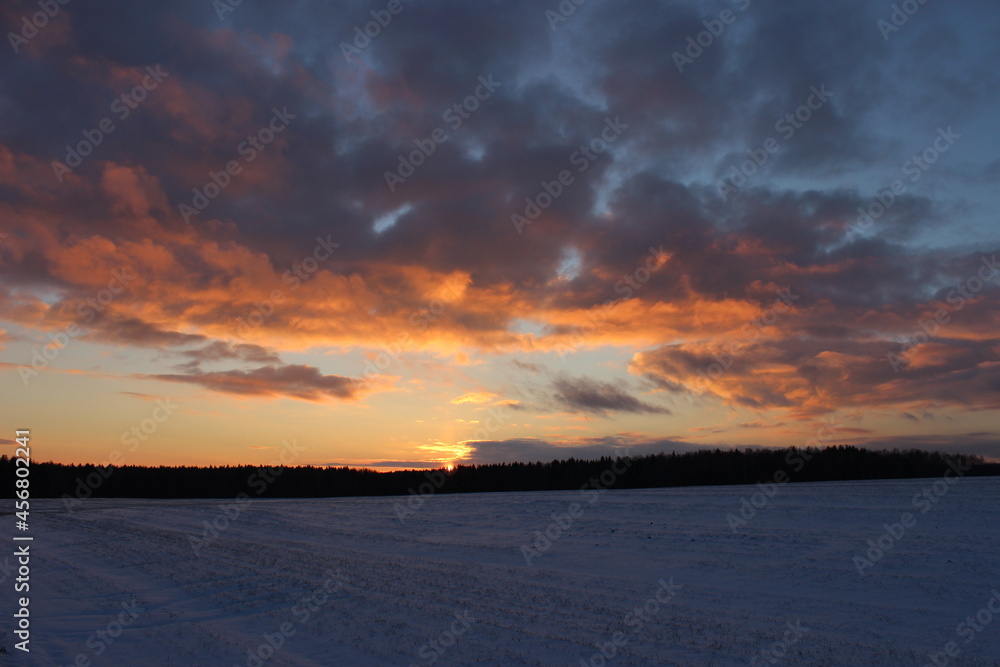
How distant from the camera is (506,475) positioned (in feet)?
397

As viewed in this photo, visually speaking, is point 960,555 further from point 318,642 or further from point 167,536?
point 167,536

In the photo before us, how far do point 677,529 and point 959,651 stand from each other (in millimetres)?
21465

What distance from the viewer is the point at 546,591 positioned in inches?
865

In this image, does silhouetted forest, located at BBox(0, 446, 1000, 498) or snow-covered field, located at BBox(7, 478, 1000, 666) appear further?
silhouetted forest, located at BBox(0, 446, 1000, 498)

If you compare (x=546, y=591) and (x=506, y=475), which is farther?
(x=506, y=475)

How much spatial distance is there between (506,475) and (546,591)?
10063 centimetres

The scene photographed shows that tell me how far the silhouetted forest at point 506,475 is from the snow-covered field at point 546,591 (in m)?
57.0

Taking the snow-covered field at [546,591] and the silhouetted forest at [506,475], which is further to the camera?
the silhouetted forest at [506,475]

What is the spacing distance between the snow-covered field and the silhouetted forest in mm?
56963

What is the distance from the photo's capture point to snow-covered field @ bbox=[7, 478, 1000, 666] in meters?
14.9

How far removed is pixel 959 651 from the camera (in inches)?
597

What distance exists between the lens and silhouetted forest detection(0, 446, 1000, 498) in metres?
95.1

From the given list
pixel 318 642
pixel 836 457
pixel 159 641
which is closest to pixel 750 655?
pixel 318 642

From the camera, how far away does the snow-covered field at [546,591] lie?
14.9 m
